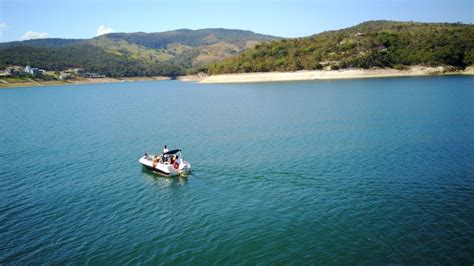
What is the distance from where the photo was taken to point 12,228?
→ 22.2 metres

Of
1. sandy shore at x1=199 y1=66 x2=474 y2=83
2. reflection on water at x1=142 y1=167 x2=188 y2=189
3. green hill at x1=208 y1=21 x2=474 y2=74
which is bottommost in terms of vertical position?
reflection on water at x1=142 y1=167 x2=188 y2=189

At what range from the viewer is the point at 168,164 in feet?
106

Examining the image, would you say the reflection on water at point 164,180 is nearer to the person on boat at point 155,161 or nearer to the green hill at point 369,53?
the person on boat at point 155,161

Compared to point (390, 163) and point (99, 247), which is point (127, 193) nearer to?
point (99, 247)

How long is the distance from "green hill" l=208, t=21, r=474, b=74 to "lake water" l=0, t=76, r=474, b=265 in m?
99.8

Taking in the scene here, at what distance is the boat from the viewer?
3166 cm

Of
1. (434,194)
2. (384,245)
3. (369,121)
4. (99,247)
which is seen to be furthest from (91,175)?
(369,121)

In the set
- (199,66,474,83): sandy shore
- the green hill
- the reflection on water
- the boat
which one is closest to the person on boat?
the boat

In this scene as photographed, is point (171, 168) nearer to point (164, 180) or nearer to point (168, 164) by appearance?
point (168, 164)

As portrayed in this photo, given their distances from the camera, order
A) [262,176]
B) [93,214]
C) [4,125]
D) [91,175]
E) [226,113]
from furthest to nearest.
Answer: [226,113] < [4,125] < [91,175] < [262,176] < [93,214]

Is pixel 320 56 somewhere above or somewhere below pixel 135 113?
above

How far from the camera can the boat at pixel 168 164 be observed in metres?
31.7

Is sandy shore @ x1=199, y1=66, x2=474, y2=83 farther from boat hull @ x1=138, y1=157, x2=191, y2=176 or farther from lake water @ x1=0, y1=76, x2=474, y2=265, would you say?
boat hull @ x1=138, y1=157, x2=191, y2=176

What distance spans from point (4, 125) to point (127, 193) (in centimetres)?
4562
